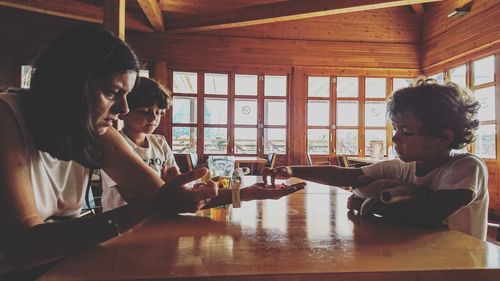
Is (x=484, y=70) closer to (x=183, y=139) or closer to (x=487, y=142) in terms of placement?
(x=487, y=142)

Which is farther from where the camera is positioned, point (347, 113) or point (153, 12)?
point (347, 113)

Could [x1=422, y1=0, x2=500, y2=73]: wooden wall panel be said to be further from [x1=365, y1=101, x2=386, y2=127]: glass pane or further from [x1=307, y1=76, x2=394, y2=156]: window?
[x1=365, y1=101, x2=386, y2=127]: glass pane

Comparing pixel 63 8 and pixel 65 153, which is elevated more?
pixel 63 8

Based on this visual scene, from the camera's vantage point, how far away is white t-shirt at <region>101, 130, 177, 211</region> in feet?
4.16

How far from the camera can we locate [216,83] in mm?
6254

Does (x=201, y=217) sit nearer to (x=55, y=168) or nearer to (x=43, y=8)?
(x=55, y=168)

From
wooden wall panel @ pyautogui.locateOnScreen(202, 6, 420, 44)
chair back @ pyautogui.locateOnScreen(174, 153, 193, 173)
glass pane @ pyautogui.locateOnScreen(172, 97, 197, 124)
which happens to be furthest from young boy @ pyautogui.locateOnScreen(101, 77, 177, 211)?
wooden wall panel @ pyautogui.locateOnScreen(202, 6, 420, 44)

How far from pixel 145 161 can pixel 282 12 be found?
13.5 feet

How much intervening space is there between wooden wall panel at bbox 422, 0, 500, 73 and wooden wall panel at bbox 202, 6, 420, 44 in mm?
404

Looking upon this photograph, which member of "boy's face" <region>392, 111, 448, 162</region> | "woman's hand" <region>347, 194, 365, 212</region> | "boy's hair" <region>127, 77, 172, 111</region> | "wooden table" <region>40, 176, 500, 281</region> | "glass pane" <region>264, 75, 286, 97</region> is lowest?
"wooden table" <region>40, 176, 500, 281</region>

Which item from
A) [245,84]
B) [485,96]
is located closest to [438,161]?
[485,96]

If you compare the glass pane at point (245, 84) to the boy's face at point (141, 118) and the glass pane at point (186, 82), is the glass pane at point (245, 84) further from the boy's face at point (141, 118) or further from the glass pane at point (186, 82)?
the boy's face at point (141, 118)

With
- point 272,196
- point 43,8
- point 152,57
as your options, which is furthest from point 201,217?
point 152,57

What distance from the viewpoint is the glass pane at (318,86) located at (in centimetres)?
643
